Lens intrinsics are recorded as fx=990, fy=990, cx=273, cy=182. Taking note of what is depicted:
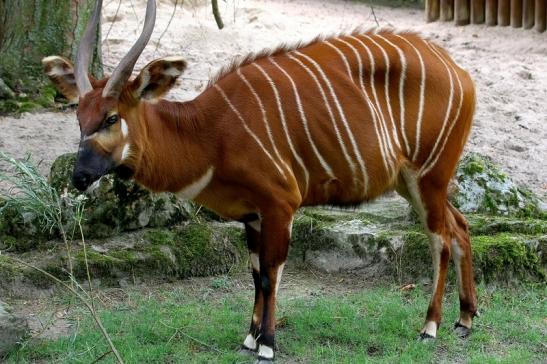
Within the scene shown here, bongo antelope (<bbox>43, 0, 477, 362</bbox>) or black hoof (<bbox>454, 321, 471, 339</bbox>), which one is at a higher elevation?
bongo antelope (<bbox>43, 0, 477, 362</bbox>)

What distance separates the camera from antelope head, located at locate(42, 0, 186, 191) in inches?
182

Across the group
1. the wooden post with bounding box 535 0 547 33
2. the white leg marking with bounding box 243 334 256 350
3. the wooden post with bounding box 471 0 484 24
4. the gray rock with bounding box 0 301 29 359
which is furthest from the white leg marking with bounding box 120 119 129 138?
the wooden post with bounding box 471 0 484 24

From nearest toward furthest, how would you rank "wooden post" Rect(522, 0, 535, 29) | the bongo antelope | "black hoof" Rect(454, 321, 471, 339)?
1. the bongo antelope
2. "black hoof" Rect(454, 321, 471, 339)
3. "wooden post" Rect(522, 0, 535, 29)

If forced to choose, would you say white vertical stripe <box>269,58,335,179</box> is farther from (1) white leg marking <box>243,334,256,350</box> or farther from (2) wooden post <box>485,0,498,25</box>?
(2) wooden post <box>485,0,498,25</box>

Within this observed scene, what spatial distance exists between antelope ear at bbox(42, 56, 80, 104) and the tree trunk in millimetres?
2836

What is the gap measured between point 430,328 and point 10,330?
2.18 meters

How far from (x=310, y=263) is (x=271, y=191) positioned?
1.72 m

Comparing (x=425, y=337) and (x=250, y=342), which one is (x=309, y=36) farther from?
(x=250, y=342)

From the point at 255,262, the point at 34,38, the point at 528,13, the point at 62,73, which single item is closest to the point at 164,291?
the point at 255,262

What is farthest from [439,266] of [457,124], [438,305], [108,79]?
[108,79]

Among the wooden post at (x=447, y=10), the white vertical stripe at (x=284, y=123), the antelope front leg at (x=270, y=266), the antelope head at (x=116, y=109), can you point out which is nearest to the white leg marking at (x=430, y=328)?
the antelope front leg at (x=270, y=266)

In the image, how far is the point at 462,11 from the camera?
39.9ft

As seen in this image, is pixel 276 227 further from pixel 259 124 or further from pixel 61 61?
pixel 61 61

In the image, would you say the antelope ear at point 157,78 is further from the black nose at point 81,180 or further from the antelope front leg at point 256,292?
the antelope front leg at point 256,292
